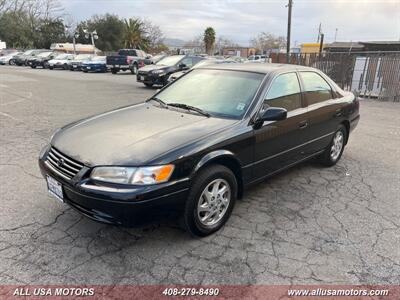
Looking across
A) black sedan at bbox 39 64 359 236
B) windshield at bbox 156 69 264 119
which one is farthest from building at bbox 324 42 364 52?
windshield at bbox 156 69 264 119

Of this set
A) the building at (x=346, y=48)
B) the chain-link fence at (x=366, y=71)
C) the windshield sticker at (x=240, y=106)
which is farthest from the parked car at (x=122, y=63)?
the windshield sticker at (x=240, y=106)

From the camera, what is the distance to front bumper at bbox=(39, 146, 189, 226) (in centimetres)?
265

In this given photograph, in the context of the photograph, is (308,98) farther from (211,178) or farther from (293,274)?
(293,274)

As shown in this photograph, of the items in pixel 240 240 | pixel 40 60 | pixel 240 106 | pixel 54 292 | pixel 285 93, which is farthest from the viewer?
pixel 40 60

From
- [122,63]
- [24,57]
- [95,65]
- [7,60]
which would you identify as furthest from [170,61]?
[7,60]

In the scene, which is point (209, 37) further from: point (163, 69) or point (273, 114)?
point (273, 114)

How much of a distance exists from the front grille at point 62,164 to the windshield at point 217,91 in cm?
146

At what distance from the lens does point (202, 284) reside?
263 centimetres

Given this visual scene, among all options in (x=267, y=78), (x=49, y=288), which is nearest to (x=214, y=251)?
(x=49, y=288)

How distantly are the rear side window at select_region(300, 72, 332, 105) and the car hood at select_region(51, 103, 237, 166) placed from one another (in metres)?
1.58

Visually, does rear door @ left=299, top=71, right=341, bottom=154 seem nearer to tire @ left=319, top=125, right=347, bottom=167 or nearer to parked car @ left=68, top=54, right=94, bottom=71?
tire @ left=319, top=125, right=347, bottom=167

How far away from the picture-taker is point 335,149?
527 centimetres

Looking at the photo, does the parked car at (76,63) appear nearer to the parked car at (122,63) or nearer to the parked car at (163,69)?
the parked car at (122,63)

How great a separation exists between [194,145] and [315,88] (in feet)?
8.07
